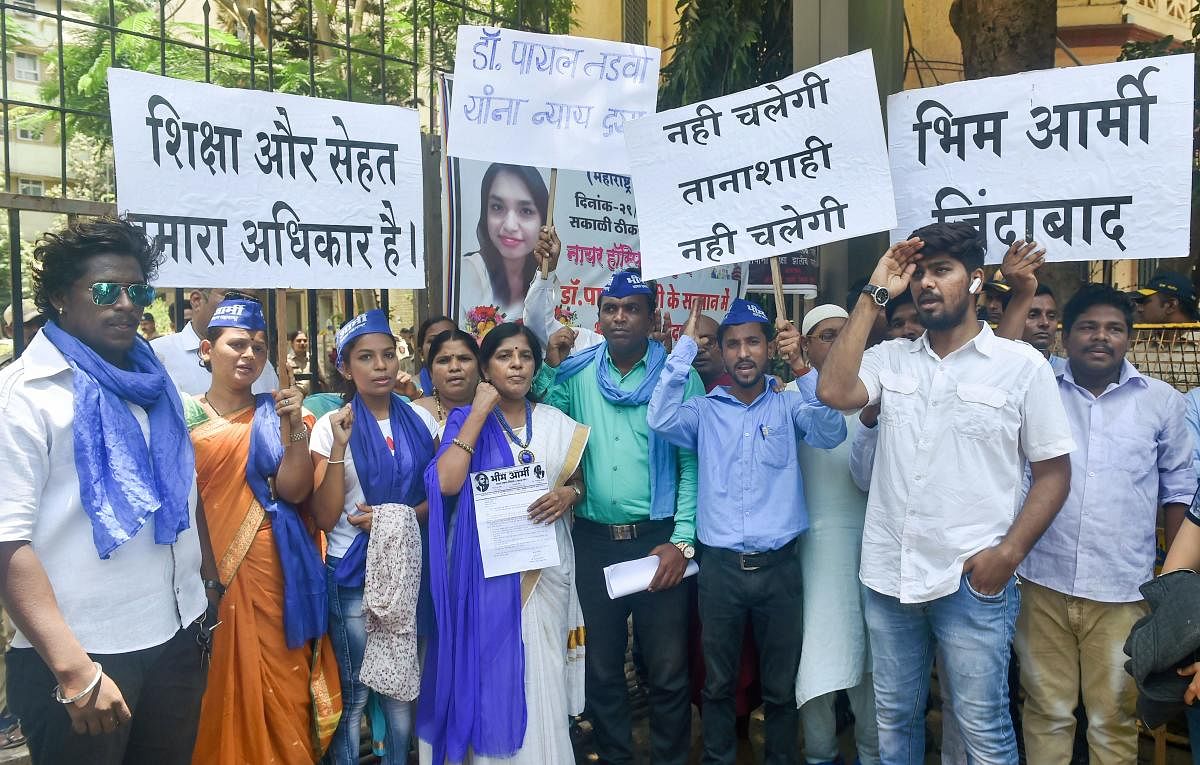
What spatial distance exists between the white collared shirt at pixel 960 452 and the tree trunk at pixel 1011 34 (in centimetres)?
301

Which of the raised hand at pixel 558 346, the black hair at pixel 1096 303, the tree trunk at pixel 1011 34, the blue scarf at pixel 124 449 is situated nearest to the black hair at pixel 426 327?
the raised hand at pixel 558 346

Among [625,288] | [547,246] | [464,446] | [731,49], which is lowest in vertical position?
[464,446]

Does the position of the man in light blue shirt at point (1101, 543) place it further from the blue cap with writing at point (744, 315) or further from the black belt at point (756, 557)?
the blue cap with writing at point (744, 315)

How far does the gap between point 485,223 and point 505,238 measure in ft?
0.44

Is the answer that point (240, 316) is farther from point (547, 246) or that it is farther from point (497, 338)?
point (547, 246)

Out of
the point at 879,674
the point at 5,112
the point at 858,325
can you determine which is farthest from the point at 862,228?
the point at 5,112

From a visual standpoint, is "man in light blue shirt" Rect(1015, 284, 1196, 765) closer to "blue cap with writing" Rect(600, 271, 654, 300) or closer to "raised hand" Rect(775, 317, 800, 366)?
"raised hand" Rect(775, 317, 800, 366)

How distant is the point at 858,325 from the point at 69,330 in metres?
2.41

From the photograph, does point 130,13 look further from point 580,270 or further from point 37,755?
point 37,755

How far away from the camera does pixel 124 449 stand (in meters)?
2.59

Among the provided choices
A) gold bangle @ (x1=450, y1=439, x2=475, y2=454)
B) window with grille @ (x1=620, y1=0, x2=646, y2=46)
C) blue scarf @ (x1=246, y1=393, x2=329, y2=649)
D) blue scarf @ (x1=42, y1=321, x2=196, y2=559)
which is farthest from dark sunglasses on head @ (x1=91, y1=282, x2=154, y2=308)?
window with grille @ (x1=620, y1=0, x2=646, y2=46)

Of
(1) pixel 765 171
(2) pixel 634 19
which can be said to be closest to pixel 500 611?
(1) pixel 765 171

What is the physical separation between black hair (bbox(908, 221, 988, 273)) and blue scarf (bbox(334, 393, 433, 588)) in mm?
2000

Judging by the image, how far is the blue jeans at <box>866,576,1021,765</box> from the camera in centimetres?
314
